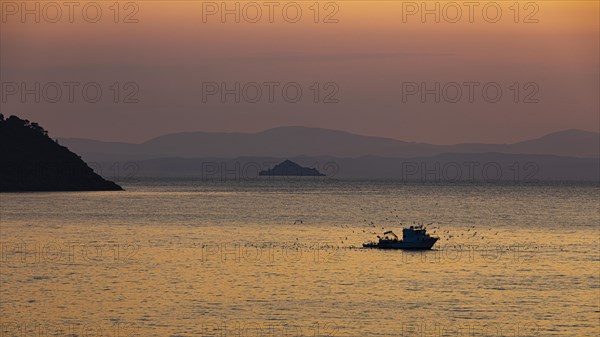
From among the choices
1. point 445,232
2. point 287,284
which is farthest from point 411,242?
point 445,232

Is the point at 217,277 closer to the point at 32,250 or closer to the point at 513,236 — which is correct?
the point at 32,250

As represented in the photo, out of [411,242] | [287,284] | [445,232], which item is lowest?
[287,284]

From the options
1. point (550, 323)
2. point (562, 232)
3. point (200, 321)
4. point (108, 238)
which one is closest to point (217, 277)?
point (200, 321)

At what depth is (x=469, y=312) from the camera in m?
64.6

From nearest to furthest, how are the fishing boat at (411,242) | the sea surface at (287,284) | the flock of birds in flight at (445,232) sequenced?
the sea surface at (287,284)
the fishing boat at (411,242)
the flock of birds in flight at (445,232)

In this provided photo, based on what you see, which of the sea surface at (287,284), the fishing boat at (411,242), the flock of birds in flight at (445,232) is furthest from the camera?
the flock of birds in flight at (445,232)

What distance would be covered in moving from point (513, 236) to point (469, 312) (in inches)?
2993

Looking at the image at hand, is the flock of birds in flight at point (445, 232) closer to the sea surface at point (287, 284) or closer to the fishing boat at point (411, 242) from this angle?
the sea surface at point (287, 284)

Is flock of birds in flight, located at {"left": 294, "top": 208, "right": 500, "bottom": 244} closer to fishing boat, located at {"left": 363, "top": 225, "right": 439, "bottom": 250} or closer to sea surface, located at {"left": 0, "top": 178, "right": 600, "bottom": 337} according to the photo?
sea surface, located at {"left": 0, "top": 178, "right": 600, "bottom": 337}

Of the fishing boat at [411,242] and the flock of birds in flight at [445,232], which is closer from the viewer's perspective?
the fishing boat at [411,242]

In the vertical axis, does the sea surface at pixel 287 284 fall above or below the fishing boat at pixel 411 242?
below

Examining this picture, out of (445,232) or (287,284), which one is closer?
(287,284)

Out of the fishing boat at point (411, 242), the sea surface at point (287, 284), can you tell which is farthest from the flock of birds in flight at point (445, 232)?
the fishing boat at point (411, 242)

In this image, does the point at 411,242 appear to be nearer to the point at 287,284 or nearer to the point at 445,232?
the point at 287,284
